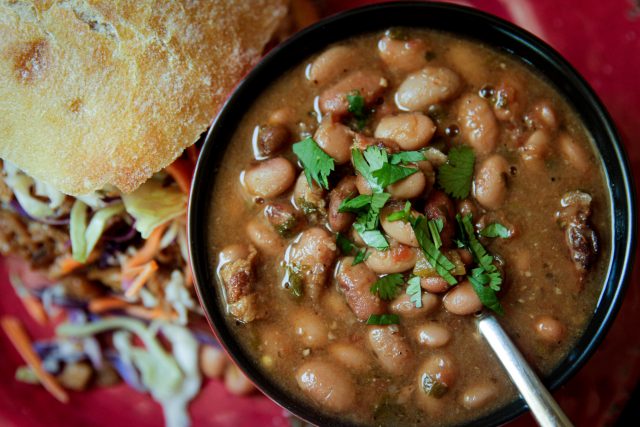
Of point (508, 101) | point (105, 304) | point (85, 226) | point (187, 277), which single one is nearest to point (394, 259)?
point (508, 101)

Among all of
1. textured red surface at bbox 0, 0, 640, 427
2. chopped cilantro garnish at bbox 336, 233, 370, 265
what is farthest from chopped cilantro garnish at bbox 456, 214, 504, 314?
textured red surface at bbox 0, 0, 640, 427

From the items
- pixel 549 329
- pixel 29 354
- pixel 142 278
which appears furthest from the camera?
pixel 29 354

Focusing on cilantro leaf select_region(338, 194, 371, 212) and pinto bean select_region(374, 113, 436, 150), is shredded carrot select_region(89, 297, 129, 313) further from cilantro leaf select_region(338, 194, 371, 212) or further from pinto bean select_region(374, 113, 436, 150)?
pinto bean select_region(374, 113, 436, 150)

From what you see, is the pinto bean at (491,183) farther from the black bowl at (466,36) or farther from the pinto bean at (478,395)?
the pinto bean at (478,395)

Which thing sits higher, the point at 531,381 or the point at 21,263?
the point at 531,381

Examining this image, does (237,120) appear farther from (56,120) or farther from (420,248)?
(420,248)

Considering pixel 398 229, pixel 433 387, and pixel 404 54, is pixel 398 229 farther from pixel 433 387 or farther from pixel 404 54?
pixel 404 54

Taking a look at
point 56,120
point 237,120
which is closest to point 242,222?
point 237,120
